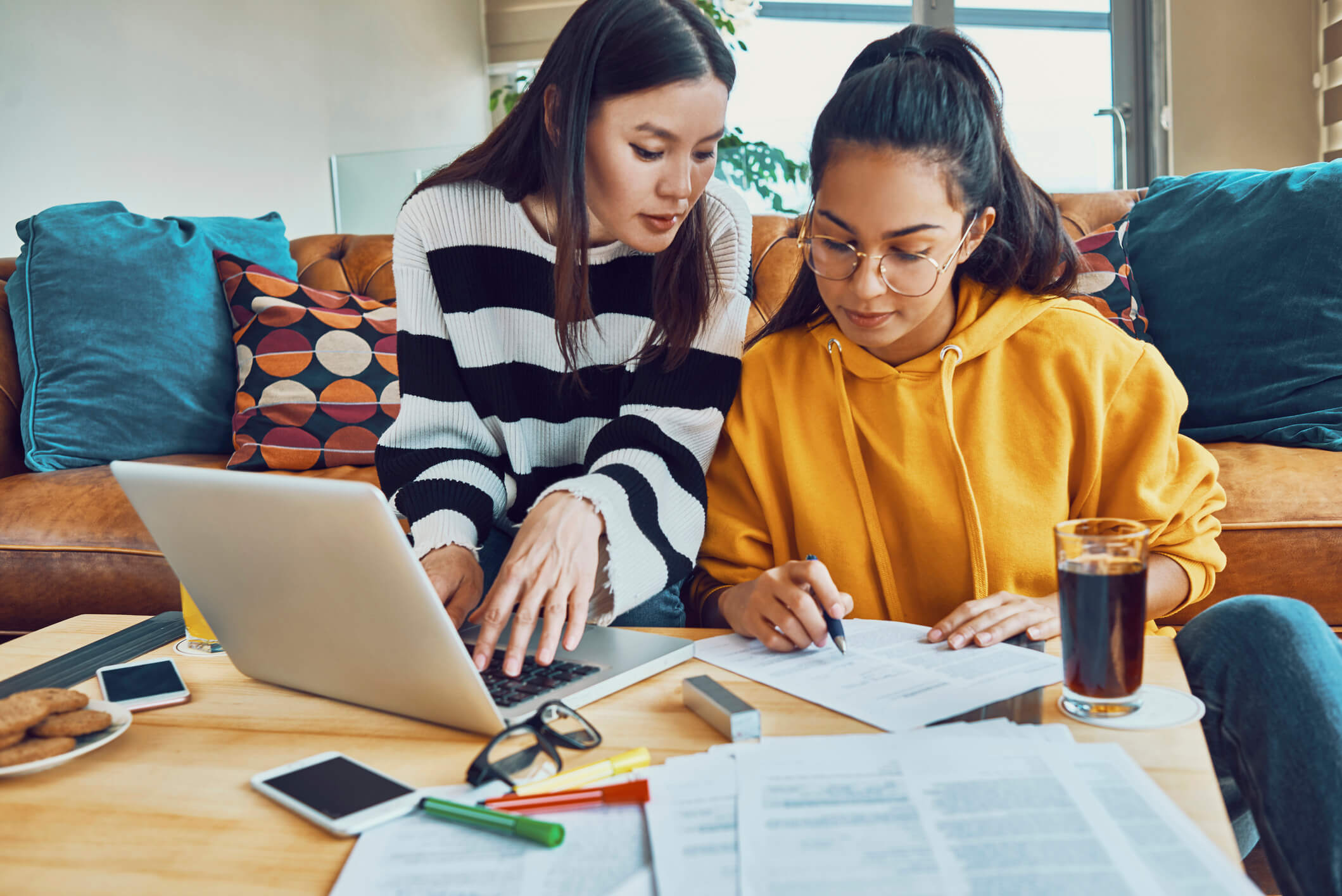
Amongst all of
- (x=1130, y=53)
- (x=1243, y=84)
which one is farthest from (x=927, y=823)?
(x=1130, y=53)

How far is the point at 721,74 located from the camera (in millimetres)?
1145

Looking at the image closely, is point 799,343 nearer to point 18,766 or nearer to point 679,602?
point 679,602

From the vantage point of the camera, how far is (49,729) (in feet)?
Result: 2.26

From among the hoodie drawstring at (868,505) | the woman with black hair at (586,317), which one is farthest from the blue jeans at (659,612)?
the hoodie drawstring at (868,505)

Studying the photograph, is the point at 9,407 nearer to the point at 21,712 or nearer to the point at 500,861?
the point at 21,712

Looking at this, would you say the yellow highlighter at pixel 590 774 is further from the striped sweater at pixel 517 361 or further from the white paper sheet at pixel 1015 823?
the striped sweater at pixel 517 361

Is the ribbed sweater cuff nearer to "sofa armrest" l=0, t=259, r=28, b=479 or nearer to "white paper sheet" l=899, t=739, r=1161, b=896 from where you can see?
"white paper sheet" l=899, t=739, r=1161, b=896

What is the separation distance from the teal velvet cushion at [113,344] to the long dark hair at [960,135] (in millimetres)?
1470

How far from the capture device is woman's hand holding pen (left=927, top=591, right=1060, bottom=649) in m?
0.81

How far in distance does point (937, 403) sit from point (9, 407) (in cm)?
193

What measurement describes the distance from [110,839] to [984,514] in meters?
0.85

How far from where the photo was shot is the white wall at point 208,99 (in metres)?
2.80

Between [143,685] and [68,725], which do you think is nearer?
[68,725]

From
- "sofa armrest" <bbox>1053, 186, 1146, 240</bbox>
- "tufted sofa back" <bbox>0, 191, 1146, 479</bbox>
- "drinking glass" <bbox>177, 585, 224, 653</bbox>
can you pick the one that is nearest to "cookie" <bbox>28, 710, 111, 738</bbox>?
"drinking glass" <bbox>177, 585, 224, 653</bbox>
